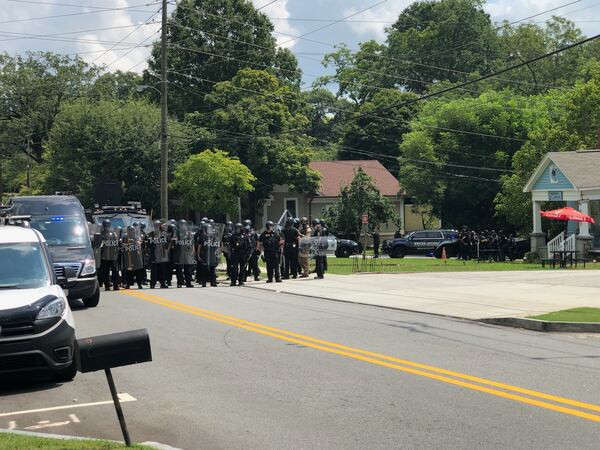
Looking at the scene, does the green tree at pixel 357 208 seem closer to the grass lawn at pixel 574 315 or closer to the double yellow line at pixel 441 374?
the grass lawn at pixel 574 315

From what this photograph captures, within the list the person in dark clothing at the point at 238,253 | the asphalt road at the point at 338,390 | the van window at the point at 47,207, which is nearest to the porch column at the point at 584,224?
the person in dark clothing at the point at 238,253

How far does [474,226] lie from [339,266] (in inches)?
880

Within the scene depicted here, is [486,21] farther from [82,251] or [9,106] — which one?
[82,251]

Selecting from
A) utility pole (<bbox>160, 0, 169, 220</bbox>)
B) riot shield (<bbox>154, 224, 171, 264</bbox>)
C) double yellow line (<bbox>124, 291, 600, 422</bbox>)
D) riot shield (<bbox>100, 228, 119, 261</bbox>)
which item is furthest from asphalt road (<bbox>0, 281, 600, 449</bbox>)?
utility pole (<bbox>160, 0, 169, 220</bbox>)

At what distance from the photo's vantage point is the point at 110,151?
174 feet

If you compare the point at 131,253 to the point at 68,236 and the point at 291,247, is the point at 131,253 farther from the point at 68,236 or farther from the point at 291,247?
the point at 68,236

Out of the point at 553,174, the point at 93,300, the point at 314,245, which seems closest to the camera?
the point at 93,300

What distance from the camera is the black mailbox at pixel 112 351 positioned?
607 cm

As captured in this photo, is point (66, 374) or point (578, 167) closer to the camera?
point (66, 374)

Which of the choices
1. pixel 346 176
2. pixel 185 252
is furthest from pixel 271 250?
pixel 346 176

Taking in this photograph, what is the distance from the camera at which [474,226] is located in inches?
2127

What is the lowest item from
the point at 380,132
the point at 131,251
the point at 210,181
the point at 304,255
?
the point at 304,255

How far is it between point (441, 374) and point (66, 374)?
14.7ft

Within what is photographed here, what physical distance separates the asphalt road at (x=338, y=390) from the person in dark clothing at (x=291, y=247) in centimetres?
1182
